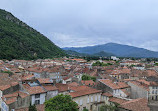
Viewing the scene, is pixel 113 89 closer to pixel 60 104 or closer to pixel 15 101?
pixel 60 104

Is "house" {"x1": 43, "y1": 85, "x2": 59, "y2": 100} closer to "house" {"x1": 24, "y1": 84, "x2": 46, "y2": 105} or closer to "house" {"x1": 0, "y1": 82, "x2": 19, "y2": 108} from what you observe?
"house" {"x1": 24, "y1": 84, "x2": 46, "y2": 105}

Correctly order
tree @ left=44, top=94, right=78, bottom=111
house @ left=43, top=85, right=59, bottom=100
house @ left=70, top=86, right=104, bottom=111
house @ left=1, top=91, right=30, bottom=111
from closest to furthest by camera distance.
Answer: tree @ left=44, top=94, right=78, bottom=111 < house @ left=1, top=91, right=30, bottom=111 < house @ left=43, top=85, right=59, bottom=100 < house @ left=70, top=86, right=104, bottom=111

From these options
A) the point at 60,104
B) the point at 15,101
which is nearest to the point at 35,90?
the point at 15,101

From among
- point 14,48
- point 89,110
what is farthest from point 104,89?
point 14,48

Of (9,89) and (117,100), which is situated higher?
(9,89)

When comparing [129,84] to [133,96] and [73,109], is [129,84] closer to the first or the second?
[133,96]

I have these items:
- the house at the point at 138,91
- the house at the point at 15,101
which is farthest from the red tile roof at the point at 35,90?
the house at the point at 138,91

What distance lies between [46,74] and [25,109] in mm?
31420

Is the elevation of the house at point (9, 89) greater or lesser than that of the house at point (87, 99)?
greater

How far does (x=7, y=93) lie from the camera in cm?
2991

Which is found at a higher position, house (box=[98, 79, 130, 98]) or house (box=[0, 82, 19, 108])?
house (box=[0, 82, 19, 108])

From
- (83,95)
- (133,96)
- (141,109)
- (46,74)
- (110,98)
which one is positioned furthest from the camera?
(46,74)

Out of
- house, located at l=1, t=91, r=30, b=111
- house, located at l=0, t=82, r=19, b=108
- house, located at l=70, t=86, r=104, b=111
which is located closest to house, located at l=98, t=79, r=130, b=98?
house, located at l=70, t=86, r=104, b=111

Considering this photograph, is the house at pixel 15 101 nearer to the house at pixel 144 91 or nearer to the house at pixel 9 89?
the house at pixel 9 89
